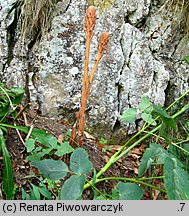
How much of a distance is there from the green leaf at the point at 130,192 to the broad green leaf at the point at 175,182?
0.13m

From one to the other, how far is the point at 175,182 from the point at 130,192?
0.16 metres

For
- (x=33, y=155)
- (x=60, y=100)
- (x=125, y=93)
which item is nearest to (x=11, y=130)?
(x=33, y=155)

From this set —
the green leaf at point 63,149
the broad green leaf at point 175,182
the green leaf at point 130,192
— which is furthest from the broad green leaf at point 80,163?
the green leaf at point 63,149

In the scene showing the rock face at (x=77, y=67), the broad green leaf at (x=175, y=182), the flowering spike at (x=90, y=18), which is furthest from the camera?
→ the rock face at (x=77, y=67)

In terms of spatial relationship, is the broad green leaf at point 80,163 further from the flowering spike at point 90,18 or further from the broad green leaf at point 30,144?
the flowering spike at point 90,18

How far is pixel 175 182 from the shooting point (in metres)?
1.03

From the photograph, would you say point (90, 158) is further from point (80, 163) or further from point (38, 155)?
point (80, 163)

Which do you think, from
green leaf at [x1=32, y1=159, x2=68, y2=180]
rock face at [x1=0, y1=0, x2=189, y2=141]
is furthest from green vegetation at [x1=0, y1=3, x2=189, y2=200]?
rock face at [x1=0, y1=0, x2=189, y2=141]

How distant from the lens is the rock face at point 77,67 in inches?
75.7

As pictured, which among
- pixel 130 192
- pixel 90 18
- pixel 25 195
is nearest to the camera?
pixel 130 192

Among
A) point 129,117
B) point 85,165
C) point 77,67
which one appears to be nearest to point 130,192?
point 85,165

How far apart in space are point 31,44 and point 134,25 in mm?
556

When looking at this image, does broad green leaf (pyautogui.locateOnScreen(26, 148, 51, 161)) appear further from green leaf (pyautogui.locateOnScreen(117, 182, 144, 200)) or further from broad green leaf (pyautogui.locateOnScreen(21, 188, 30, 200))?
green leaf (pyautogui.locateOnScreen(117, 182, 144, 200))

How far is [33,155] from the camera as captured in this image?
1.46 metres
